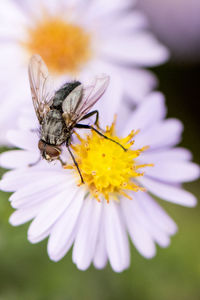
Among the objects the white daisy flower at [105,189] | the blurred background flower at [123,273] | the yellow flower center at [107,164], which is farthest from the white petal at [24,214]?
the blurred background flower at [123,273]

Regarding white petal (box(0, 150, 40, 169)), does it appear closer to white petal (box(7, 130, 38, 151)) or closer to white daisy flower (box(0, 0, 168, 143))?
white petal (box(7, 130, 38, 151))

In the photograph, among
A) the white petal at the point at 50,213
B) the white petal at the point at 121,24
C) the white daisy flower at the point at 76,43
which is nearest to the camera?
the white petal at the point at 50,213

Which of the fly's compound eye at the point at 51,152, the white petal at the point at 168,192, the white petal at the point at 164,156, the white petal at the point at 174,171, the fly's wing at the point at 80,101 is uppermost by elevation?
the fly's wing at the point at 80,101

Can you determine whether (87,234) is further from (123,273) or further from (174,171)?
(123,273)

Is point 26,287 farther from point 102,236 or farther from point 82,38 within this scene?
point 82,38

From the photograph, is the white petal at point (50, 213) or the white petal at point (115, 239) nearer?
the white petal at point (50, 213)

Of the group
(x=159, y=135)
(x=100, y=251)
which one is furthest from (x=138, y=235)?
→ (x=159, y=135)

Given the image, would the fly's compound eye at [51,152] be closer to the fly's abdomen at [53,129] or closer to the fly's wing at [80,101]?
the fly's abdomen at [53,129]
